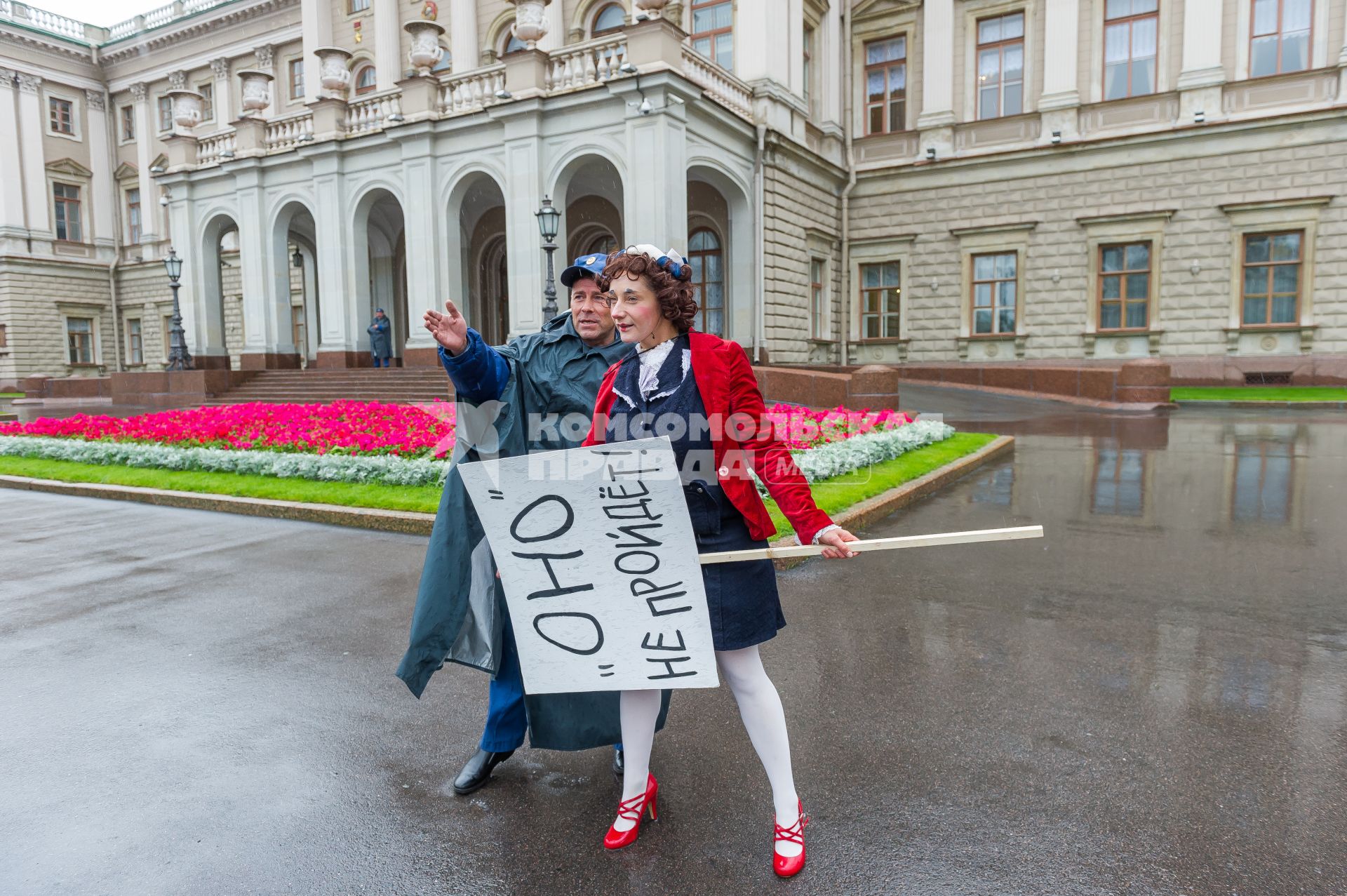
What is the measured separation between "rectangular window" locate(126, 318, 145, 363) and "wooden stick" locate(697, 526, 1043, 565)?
46.7 meters

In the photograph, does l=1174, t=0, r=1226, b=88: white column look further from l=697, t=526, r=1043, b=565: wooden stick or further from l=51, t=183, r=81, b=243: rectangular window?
l=51, t=183, r=81, b=243: rectangular window

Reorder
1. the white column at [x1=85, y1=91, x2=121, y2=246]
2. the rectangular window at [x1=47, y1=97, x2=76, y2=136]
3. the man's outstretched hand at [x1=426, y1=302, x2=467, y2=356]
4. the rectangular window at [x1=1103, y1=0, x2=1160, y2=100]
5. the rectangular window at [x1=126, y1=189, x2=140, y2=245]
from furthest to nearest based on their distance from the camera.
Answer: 1. the rectangular window at [x1=126, y1=189, x2=140, y2=245]
2. the white column at [x1=85, y1=91, x2=121, y2=246]
3. the rectangular window at [x1=47, y1=97, x2=76, y2=136]
4. the rectangular window at [x1=1103, y1=0, x2=1160, y2=100]
5. the man's outstretched hand at [x1=426, y1=302, x2=467, y2=356]

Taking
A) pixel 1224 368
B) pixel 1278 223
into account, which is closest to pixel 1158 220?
pixel 1278 223

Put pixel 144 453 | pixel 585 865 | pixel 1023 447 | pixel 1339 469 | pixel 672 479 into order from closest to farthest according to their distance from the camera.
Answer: pixel 672 479, pixel 585 865, pixel 1339 469, pixel 144 453, pixel 1023 447

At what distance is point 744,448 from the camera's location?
2.63m

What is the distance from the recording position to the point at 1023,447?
12.6m

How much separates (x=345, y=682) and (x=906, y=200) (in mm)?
25462

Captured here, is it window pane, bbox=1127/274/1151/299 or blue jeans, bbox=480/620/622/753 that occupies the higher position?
window pane, bbox=1127/274/1151/299

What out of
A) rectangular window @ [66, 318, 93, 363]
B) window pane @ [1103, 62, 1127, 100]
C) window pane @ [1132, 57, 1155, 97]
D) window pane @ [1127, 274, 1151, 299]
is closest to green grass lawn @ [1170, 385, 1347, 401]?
window pane @ [1127, 274, 1151, 299]

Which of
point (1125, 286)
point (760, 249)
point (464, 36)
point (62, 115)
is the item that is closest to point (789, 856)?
point (760, 249)

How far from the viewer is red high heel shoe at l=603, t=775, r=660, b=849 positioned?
2.77 m

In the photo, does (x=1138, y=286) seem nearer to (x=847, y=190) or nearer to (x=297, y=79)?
(x=847, y=190)

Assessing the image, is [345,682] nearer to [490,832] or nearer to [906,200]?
[490,832]

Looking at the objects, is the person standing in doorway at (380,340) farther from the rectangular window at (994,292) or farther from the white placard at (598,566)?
the white placard at (598,566)
